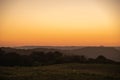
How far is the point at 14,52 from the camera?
14.2 metres

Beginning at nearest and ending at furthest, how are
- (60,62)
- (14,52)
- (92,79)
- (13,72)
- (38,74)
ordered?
(92,79) < (38,74) < (13,72) < (14,52) < (60,62)

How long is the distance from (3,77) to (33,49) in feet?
14.6

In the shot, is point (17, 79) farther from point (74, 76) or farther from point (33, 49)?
point (33, 49)

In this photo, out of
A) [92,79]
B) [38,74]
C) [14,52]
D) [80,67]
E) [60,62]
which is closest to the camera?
[92,79]

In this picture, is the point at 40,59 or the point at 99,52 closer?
the point at 99,52

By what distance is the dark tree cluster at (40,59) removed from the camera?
14.2 metres

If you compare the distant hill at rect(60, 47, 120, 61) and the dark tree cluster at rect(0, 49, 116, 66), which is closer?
the distant hill at rect(60, 47, 120, 61)

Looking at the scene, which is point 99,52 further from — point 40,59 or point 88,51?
point 40,59

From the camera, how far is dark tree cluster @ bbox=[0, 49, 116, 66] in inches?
561

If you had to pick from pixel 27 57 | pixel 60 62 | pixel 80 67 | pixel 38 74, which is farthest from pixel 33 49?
pixel 38 74

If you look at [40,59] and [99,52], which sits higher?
[99,52]

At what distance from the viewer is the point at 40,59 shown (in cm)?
1514

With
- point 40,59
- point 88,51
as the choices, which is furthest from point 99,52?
point 40,59

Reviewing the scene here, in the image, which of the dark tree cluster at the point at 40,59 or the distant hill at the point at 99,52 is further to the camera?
the dark tree cluster at the point at 40,59
